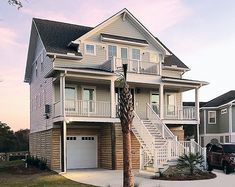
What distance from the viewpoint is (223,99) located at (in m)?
42.8

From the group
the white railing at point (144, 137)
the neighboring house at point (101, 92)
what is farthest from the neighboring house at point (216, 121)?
the white railing at point (144, 137)

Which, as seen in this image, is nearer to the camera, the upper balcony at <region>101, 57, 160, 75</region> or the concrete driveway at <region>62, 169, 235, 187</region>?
the concrete driveway at <region>62, 169, 235, 187</region>

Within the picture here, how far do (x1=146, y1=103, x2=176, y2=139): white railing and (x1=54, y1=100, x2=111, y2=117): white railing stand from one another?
126 inches

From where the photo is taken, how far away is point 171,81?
89.5 feet

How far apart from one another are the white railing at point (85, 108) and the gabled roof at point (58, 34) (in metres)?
3.65

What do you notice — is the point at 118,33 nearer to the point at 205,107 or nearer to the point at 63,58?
the point at 63,58

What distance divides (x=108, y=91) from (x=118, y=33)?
4.43 metres

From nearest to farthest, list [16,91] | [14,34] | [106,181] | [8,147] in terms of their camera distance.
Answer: [106,181] < [14,34] < [16,91] < [8,147]

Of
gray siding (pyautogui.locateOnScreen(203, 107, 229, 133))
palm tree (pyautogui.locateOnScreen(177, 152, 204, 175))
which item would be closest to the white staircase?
palm tree (pyautogui.locateOnScreen(177, 152, 204, 175))

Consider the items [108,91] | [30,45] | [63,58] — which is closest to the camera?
[63,58]

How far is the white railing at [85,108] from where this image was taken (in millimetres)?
24812

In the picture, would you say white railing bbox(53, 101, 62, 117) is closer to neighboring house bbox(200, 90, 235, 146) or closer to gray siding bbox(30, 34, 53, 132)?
gray siding bbox(30, 34, 53, 132)

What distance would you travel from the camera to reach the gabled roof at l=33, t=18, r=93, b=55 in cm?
2651

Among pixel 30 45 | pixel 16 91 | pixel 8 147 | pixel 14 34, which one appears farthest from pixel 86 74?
pixel 8 147
